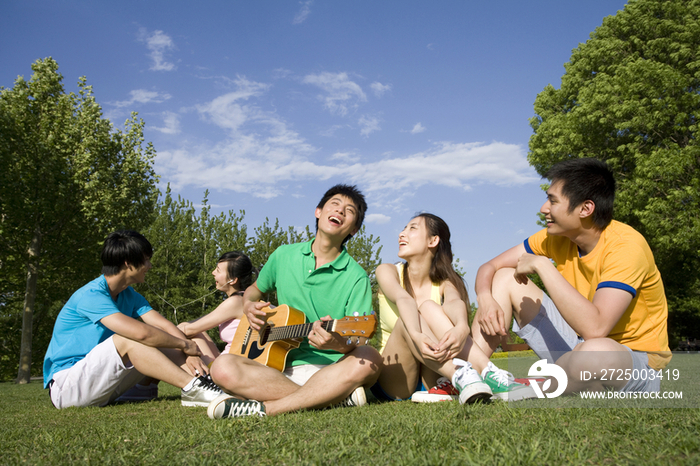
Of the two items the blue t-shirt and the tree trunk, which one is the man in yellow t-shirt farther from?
the tree trunk

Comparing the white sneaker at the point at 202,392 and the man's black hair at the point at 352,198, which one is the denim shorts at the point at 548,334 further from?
the white sneaker at the point at 202,392

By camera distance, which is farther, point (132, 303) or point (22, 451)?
point (132, 303)

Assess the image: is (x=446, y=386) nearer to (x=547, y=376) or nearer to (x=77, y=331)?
(x=547, y=376)

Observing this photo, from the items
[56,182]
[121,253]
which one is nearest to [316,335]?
[121,253]

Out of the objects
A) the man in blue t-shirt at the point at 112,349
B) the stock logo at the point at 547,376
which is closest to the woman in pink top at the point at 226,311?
the man in blue t-shirt at the point at 112,349

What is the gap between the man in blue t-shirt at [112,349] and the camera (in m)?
3.83

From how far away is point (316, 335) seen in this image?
300cm

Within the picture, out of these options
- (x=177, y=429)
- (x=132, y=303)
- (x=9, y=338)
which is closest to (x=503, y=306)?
(x=177, y=429)

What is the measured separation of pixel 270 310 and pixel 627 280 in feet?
8.62

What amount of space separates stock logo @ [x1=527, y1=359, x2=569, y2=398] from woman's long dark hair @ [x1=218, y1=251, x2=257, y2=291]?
365 cm

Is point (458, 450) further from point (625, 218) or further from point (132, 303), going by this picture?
point (625, 218)

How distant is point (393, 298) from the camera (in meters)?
3.71

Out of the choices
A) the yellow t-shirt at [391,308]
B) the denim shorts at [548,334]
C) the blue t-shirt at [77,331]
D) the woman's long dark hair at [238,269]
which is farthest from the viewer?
the woman's long dark hair at [238,269]

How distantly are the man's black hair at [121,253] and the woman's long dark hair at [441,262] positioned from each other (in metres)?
2.58
